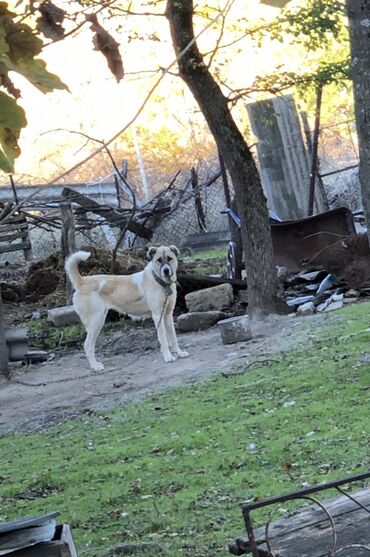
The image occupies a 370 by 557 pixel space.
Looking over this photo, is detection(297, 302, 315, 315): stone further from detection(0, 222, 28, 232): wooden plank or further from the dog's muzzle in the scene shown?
detection(0, 222, 28, 232): wooden plank

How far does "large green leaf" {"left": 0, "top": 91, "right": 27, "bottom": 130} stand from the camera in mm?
1811

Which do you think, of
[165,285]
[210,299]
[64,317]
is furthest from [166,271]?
[64,317]

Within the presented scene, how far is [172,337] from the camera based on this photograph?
424 inches

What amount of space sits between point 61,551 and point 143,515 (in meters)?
2.38

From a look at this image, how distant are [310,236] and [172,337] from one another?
394cm

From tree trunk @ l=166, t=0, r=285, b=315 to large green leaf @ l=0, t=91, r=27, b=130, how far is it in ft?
32.2

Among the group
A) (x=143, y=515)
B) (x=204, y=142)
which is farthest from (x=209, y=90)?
(x=204, y=142)

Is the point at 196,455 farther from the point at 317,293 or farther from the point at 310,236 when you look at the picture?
the point at 310,236

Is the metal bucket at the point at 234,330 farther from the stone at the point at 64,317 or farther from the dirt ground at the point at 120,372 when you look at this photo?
the stone at the point at 64,317

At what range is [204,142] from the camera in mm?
27578

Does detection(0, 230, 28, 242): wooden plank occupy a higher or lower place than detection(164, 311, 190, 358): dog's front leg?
higher

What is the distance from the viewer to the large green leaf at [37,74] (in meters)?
1.78

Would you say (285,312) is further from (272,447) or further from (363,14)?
(363,14)

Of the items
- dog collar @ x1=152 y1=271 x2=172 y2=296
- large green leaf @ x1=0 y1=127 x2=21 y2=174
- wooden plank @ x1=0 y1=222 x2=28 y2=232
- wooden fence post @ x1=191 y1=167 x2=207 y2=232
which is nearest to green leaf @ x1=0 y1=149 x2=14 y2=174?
large green leaf @ x1=0 y1=127 x2=21 y2=174
